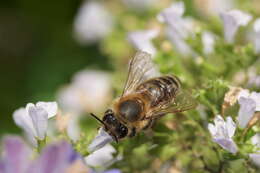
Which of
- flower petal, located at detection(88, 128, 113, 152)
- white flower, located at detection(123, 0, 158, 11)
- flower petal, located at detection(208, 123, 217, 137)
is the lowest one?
flower petal, located at detection(88, 128, 113, 152)

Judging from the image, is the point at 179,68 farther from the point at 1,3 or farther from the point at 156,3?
the point at 1,3

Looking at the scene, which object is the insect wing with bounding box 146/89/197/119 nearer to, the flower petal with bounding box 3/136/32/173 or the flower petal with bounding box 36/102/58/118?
the flower petal with bounding box 36/102/58/118

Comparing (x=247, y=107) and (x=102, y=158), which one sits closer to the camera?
(x=247, y=107)

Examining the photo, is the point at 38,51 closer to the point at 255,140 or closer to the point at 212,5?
the point at 212,5

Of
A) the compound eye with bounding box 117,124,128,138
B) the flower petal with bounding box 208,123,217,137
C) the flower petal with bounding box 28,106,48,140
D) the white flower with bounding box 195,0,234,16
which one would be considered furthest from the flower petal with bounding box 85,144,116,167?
the white flower with bounding box 195,0,234,16

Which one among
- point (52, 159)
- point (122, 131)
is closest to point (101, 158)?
point (122, 131)

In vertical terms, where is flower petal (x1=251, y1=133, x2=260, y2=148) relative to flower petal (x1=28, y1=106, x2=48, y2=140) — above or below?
below
